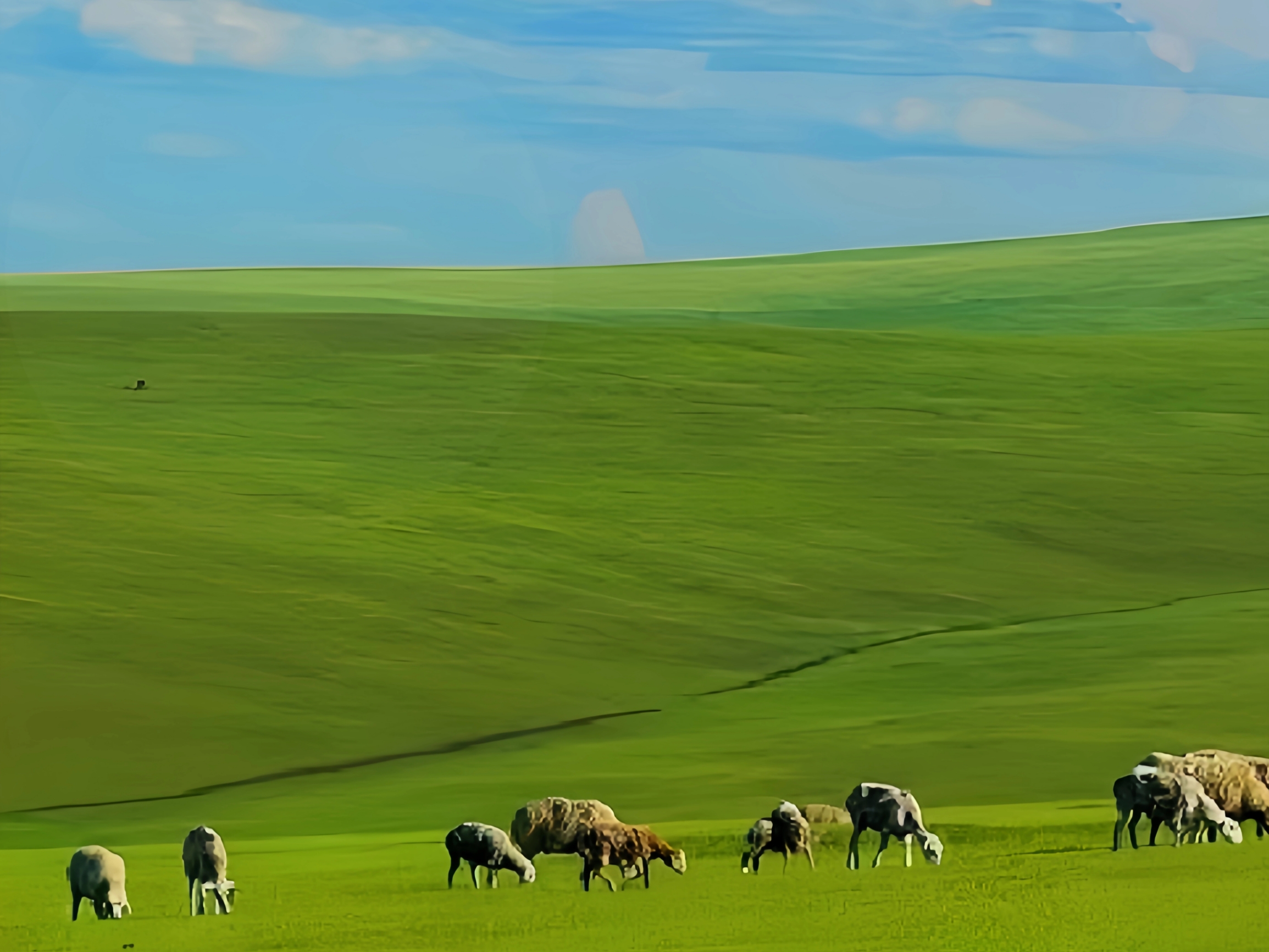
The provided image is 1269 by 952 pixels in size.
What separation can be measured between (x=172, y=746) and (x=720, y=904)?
20386 millimetres

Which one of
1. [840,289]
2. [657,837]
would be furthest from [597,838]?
[840,289]

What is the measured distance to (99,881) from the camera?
15.5m

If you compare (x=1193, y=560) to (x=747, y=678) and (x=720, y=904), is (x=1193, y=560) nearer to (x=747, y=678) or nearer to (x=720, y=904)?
(x=747, y=678)

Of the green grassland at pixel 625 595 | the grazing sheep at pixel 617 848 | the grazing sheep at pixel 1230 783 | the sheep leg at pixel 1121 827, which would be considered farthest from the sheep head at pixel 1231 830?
the grazing sheep at pixel 617 848

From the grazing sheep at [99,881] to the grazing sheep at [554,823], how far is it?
3.30 metres

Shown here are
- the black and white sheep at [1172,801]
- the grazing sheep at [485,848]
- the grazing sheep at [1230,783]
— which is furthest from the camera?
the grazing sheep at [1230,783]

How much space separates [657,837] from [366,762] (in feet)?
54.8

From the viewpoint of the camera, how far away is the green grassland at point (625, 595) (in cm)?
1603

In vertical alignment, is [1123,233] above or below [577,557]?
above

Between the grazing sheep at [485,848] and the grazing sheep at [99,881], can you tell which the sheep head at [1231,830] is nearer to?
the grazing sheep at [485,848]

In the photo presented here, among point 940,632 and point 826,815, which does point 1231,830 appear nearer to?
point 826,815

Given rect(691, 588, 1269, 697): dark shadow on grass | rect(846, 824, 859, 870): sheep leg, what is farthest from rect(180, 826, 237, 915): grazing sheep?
rect(691, 588, 1269, 697): dark shadow on grass

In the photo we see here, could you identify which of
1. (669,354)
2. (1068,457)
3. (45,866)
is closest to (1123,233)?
(669,354)

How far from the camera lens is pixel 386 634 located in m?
40.7
